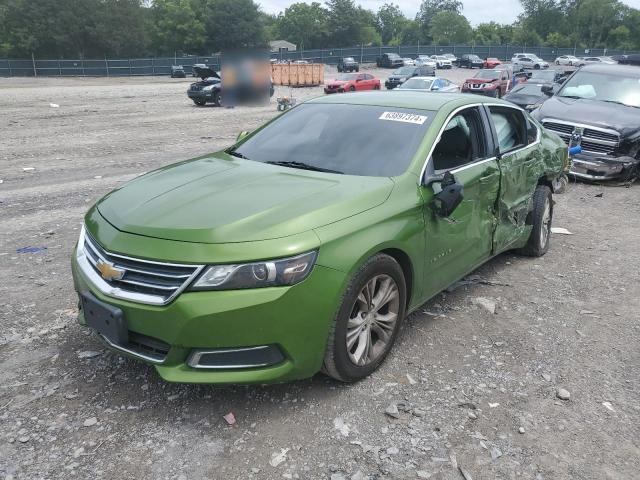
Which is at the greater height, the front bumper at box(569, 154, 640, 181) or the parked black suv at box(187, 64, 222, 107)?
the parked black suv at box(187, 64, 222, 107)

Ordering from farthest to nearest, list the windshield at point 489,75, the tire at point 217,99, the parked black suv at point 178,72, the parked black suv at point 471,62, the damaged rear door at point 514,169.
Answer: the parked black suv at point 471,62
the parked black suv at point 178,72
the windshield at point 489,75
the tire at point 217,99
the damaged rear door at point 514,169

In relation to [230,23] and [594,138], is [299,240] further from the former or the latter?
[230,23]

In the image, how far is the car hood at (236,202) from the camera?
9.56 feet

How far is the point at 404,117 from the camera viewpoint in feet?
13.4

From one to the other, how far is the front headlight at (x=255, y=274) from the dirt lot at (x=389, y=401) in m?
0.81

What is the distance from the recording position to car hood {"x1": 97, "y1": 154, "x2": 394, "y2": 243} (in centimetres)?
291

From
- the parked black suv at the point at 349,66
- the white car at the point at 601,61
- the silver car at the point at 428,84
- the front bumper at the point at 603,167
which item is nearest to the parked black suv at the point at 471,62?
the white car at the point at 601,61

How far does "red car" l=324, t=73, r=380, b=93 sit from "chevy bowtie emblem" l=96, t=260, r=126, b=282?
28.8 m

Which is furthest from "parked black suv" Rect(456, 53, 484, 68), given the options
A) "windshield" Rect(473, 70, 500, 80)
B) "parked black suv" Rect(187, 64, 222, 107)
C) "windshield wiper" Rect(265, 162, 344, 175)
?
"windshield wiper" Rect(265, 162, 344, 175)

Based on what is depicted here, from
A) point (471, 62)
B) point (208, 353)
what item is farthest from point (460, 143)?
point (471, 62)

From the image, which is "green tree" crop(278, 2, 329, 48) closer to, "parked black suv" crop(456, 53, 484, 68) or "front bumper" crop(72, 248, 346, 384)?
"parked black suv" crop(456, 53, 484, 68)

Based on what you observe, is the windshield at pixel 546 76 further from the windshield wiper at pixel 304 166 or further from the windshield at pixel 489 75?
the windshield wiper at pixel 304 166

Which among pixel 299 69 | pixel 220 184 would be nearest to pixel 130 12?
pixel 299 69

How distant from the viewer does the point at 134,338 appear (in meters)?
2.89
